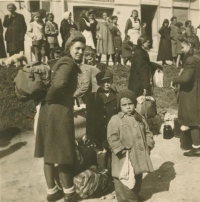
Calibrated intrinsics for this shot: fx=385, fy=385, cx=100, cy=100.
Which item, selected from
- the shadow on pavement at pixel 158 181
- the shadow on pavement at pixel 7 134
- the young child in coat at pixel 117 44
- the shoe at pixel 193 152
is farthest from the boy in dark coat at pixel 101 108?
the young child in coat at pixel 117 44

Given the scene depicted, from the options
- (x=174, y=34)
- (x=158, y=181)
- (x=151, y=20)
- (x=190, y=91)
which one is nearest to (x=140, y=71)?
(x=190, y=91)

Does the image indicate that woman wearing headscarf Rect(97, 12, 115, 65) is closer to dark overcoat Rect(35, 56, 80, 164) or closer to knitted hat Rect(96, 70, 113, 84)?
knitted hat Rect(96, 70, 113, 84)

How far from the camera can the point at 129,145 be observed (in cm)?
358

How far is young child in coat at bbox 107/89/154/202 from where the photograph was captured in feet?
11.6

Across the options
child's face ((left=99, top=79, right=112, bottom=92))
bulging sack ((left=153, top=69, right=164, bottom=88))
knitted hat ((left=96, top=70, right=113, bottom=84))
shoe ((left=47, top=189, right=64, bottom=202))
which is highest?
knitted hat ((left=96, top=70, right=113, bottom=84))

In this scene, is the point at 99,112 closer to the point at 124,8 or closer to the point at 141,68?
the point at 141,68

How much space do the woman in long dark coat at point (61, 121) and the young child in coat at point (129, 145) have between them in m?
0.41

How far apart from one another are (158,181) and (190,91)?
1.44 meters

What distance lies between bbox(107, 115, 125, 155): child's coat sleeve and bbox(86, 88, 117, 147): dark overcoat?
716 millimetres

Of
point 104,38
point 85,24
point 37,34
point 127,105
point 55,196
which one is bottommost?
point 55,196

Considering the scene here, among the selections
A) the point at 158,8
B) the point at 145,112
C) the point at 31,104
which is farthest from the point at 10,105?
the point at 158,8

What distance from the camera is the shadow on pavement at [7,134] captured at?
621 cm

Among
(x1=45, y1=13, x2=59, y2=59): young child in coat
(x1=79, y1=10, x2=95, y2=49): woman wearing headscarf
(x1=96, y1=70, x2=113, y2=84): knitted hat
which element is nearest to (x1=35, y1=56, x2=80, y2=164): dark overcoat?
(x1=96, y1=70, x2=113, y2=84): knitted hat

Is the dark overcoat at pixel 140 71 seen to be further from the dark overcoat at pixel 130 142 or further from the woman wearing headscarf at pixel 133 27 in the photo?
the woman wearing headscarf at pixel 133 27
